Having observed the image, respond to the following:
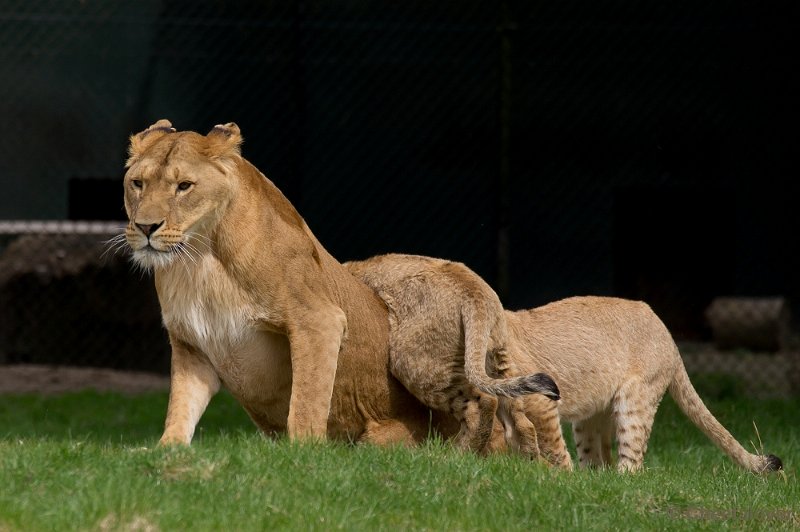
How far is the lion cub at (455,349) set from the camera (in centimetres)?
600

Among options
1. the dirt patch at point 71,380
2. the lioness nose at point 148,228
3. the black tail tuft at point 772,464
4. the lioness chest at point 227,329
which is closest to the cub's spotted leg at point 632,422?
the black tail tuft at point 772,464

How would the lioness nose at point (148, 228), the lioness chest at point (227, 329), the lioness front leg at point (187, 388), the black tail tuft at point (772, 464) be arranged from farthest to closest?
the black tail tuft at point (772, 464) → the lioness front leg at point (187, 388) → the lioness chest at point (227, 329) → the lioness nose at point (148, 228)

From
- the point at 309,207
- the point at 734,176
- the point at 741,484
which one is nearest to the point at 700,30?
the point at 734,176

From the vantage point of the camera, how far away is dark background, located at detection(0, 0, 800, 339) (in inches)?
432

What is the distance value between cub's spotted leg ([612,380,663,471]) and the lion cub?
0.61 meters

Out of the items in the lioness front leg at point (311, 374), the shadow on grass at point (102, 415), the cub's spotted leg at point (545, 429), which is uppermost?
the lioness front leg at point (311, 374)

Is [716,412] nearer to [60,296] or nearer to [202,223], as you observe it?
[202,223]

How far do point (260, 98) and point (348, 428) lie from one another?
525 cm

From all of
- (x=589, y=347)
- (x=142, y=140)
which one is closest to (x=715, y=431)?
(x=589, y=347)

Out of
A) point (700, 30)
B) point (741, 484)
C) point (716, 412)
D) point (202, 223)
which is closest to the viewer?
point (202, 223)

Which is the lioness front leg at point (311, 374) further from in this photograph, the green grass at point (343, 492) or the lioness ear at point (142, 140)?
the lioness ear at point (142, 140)

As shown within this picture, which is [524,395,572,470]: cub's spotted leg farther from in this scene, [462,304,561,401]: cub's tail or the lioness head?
the lioness head

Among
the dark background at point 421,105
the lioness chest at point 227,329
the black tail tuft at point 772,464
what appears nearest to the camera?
the lioness chest at point 227,329

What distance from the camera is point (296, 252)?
5820 mm
